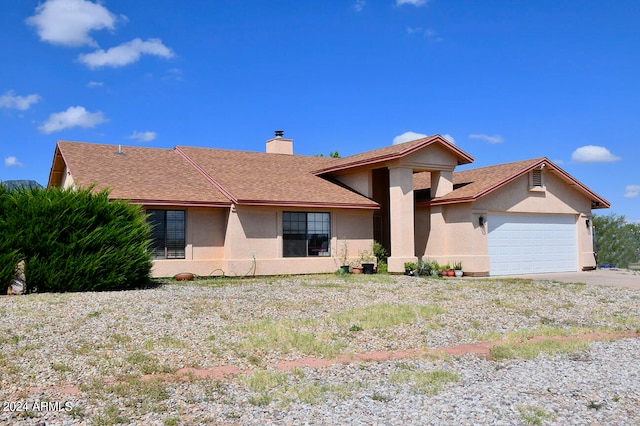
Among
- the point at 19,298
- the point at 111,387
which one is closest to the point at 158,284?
the point at 19,298

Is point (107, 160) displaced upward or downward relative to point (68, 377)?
upward

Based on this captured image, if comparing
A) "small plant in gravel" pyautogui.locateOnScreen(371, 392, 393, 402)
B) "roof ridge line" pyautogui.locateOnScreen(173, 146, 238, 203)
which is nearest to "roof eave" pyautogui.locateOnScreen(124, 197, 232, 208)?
"roof ridge line" pyautogui.locateOnScreen(173, 146, 238, 203)

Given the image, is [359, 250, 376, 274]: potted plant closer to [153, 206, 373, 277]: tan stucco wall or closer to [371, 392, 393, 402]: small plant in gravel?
[153, 206, 373, 277]: tan stucco wall

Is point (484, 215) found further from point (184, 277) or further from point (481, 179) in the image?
point (184, 277)

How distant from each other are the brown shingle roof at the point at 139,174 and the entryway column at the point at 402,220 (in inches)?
254

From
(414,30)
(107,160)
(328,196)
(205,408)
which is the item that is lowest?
→ (205,408)

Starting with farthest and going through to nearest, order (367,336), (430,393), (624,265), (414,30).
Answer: (624,265)
(414,30)
(367,336)
(430,393)

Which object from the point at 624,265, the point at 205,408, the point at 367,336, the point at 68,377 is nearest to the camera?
the point at 205,408

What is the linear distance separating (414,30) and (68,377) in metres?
15.5

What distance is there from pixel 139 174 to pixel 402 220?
10.3 metres

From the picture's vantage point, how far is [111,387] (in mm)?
6605

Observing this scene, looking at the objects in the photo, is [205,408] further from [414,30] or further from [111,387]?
[414,30]

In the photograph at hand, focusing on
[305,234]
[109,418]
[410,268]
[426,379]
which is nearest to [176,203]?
[305,234]

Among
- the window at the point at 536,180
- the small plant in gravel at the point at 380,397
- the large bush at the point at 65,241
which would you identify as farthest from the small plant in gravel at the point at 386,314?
the window at the point at 536,180
